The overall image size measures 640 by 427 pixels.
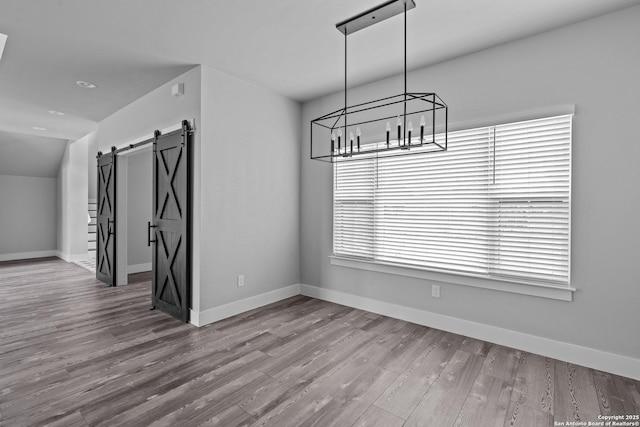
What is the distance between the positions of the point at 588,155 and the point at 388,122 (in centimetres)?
177

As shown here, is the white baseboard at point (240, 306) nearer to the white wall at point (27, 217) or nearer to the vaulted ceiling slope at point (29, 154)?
the vaulted ceiling slope at point (29, 154)

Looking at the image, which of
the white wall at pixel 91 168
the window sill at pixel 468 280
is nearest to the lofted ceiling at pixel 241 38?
the window sill at pixel 468 280

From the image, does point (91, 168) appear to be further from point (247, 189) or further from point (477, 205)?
point (477, 205)

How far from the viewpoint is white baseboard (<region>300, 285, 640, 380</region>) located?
258 centimetres

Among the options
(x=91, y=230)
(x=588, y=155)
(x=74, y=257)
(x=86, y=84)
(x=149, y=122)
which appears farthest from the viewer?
(x=91, y=230)

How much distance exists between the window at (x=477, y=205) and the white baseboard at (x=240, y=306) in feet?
3.63

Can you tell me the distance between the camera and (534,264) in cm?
292

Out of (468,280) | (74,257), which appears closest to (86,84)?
(468,280)

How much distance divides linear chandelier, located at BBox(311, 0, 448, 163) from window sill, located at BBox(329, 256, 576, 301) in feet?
4.31

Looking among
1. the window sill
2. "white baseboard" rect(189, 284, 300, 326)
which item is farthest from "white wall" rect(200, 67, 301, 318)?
the window sill

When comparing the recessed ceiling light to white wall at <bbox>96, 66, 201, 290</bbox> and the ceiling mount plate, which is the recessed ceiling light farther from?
the ceiling mount plate

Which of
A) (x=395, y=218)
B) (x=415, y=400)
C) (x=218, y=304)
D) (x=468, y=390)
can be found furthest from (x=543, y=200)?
(x=218, y=304)

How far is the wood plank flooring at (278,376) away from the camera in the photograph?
207 cm

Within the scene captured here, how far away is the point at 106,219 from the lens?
5500 mm
